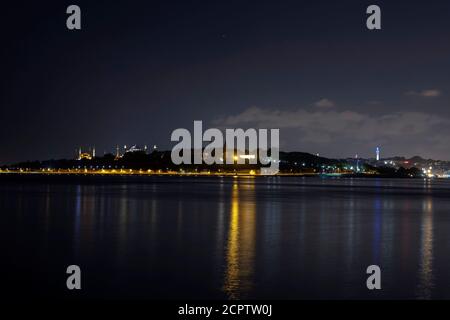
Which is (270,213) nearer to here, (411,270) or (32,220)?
(32,220)

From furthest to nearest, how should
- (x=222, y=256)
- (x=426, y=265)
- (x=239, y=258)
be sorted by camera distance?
(x=222, y=256) < (x=239, y=258) < (x=426, y=265)

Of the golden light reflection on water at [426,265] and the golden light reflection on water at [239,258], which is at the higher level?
the golden light reflection on water at [239,258]

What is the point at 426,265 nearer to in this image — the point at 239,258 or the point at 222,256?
the point at 239,258

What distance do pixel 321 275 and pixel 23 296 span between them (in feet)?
22.6

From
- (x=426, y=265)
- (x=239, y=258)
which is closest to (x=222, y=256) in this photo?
(x=239, y=258)

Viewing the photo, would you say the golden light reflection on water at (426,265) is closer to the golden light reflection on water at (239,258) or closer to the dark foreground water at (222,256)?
the dark foreground water at (222,256)

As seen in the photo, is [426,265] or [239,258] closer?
[426,265]

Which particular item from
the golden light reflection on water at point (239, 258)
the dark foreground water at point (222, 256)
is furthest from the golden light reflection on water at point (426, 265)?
the golden light reflection on water at point (239, 258)

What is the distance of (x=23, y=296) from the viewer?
37.6 feet

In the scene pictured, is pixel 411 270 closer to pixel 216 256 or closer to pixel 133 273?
pixel 216 256
